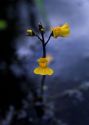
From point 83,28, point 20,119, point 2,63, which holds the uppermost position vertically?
point 83,28

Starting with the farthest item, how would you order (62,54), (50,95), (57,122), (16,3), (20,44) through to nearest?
(16,3) → (20,44) → (62,54) → (50,95) → (57,122)

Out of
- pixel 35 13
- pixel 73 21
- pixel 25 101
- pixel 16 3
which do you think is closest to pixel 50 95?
pixel 25 101

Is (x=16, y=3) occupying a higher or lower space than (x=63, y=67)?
higher

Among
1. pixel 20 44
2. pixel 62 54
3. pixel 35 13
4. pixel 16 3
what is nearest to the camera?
pixel 62 54

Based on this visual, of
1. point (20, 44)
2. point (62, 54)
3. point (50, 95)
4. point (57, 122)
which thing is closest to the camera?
point (57, 122)

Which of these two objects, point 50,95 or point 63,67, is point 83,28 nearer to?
point 63,67

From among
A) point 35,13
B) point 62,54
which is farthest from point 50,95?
point 35,13

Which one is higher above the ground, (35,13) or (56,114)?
(35,13)

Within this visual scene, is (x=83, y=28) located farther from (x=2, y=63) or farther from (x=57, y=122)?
(x=57, y=122)

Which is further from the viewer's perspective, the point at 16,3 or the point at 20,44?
the point at 16,3
